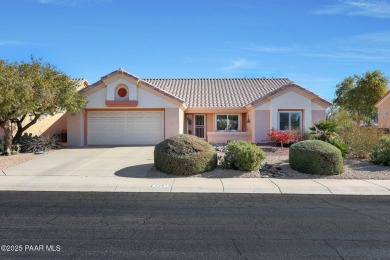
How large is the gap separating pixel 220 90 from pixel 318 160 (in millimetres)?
18018

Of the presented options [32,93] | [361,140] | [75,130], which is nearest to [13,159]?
[32,93]

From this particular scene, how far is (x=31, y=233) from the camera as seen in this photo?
253 inches

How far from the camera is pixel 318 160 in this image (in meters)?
13.6

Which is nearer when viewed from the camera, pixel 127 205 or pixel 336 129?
pixel 127 205

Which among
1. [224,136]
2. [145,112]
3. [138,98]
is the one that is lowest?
[224,136]

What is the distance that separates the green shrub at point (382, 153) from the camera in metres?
15.1

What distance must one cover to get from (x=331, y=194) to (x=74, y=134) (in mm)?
17402

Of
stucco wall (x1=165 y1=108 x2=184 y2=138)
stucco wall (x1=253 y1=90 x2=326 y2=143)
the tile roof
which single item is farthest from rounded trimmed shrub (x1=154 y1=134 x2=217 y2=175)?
the tile roof

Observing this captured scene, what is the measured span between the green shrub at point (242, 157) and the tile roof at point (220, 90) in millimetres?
12746

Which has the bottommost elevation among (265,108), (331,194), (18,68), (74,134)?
(331,194)

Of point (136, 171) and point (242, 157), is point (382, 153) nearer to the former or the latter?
point (242, 157)

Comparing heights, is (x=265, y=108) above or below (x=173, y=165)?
above

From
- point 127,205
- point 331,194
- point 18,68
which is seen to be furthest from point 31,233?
point 18,68

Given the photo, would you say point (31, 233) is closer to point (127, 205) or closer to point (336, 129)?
point (127, 205)
